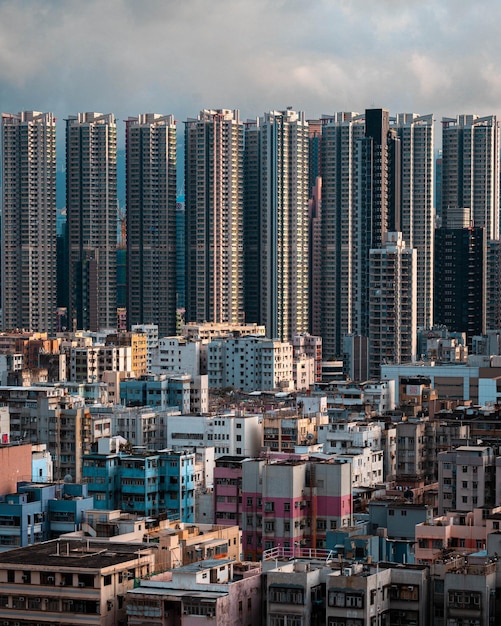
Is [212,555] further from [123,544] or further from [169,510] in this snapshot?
[169,510]

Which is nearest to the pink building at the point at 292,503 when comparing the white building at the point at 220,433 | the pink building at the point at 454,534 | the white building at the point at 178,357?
the pink building at the point at 454,534

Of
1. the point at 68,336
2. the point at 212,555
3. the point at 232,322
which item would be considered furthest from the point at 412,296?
the point at 212,555

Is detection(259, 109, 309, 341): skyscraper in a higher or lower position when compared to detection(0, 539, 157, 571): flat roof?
higher

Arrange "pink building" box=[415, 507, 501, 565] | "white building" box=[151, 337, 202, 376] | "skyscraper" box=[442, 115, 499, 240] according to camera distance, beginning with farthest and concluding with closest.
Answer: "skyscraper" box=[442, 115, 499, 240], "white building" box=[151, 337, 202, 376], "pink building" box=[415, 507, 501, 565]

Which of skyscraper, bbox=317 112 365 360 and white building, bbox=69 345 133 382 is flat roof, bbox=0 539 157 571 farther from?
skyscraper, bbox=317 112 365 360

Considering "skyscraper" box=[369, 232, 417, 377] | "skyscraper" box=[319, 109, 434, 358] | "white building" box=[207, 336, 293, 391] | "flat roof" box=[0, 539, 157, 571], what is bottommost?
"flat roof" box=[0, 539, 157, 571]

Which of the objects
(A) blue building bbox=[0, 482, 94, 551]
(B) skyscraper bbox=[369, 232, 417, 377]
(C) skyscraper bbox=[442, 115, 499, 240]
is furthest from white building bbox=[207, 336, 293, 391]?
(A) blue building bbox=[0, 482, 94, 551]
